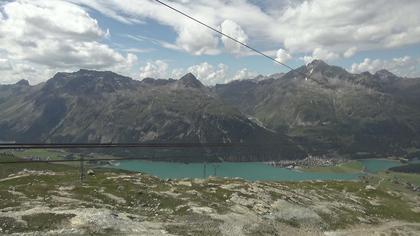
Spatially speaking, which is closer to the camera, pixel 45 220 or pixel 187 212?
pixel 45 220

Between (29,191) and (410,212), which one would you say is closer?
(29,191)

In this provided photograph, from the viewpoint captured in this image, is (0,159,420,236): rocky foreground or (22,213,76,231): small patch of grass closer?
(22,213,76,231): small patch of grass

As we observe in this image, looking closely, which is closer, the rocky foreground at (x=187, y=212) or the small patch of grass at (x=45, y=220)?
the small patch of grass at (x=45, y=220)

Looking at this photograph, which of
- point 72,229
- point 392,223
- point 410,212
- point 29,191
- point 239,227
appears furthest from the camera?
point 410,212

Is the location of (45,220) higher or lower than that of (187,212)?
higher

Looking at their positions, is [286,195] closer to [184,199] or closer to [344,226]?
[344,226]

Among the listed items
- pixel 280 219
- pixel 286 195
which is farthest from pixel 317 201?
pixel 280 219

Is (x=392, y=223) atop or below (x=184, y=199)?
below

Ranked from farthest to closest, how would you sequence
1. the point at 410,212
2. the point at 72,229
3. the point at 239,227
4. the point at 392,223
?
the point at 410,212 < the point at 392,223 < the point at 239,227 < the point at 72,229
